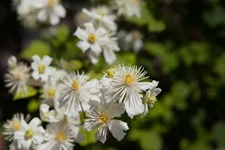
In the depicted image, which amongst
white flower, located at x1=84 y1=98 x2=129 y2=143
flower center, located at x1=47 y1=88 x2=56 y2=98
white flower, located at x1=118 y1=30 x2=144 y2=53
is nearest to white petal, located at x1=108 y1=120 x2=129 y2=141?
white flower, located at x1=84 y1=98 x2=129 y2=143

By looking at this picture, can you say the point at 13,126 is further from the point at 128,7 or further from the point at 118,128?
the point at 128,7

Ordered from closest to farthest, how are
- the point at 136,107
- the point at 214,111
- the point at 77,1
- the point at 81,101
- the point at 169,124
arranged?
the point at 136,107 < the point at 81,101 < the point at 169,124 < the point at 214,111 < the point at 77,1

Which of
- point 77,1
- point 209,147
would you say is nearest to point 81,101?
point 209,147

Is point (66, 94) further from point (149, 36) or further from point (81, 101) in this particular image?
point (149, 36)

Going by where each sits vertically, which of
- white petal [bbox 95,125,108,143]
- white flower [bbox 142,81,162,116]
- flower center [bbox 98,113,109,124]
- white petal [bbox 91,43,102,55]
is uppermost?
white petal [bbox 91,43,102,55]

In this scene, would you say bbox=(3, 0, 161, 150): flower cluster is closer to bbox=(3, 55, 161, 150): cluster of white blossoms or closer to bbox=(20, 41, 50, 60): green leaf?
bbox=(3, 55, 161, 150): cluster of white blossoms
